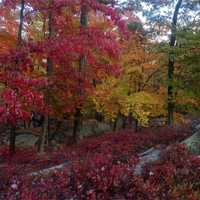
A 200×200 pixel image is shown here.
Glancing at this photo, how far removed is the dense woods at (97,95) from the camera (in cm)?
704

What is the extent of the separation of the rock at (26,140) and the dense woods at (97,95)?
73 millimetres

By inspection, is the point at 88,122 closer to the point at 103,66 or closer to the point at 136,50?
the point at 136,50

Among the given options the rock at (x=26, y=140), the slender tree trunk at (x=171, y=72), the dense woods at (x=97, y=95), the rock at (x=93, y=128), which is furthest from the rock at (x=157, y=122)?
the rock at (x=26, y=140)

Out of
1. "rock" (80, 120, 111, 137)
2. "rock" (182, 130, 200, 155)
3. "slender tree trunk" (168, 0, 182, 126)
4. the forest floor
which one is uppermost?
"slender tree trunk" (168, 0, 182, 126)

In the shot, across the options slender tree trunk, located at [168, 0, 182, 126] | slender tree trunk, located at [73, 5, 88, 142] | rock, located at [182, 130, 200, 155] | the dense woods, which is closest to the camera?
the dense woods

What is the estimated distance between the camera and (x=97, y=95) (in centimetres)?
1984

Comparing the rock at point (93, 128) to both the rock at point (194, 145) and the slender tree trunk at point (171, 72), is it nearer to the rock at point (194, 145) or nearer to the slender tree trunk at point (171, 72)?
the slender tree trunk at point (171, 72)

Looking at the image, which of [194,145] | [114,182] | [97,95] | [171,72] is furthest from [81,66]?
[114,182]

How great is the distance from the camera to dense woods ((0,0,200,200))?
7.04 m

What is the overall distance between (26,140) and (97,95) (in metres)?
8.34

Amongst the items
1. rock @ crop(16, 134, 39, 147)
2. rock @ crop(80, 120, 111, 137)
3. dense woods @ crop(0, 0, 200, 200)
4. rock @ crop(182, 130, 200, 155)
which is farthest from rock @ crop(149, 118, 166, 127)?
rock @ crop(182, 130, 200, 155)

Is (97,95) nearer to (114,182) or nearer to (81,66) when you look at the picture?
(81,66)

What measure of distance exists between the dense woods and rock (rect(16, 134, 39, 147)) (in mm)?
73

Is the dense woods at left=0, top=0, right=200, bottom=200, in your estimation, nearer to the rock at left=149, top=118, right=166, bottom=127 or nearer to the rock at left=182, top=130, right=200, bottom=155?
the rock at left=182, top=130, right=200, bottom=155
